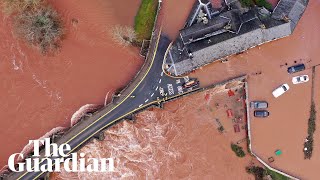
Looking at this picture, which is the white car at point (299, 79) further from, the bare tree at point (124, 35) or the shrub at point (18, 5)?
the shrub at point (18, 5)

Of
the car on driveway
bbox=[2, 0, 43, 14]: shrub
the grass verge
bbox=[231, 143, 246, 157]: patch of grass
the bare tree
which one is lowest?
bbox=[231, 143, 246, 157]: patch of grass

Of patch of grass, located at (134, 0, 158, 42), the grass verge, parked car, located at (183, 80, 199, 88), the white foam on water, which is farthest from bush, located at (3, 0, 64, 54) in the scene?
the grass verge

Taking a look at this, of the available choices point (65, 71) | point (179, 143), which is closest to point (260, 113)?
point (179, 143)

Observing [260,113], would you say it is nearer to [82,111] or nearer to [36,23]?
[82,111]

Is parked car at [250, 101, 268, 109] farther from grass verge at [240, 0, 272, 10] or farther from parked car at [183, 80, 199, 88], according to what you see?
grass verge at [240, 0, 272, 10]

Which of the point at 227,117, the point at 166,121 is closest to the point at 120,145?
the point at 166,121

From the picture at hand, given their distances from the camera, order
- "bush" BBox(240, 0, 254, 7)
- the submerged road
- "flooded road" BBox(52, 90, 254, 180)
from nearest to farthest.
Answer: the submerged road, "flooded road" BBox(52, 90, 254, 180), "bush" BBox(240, 0, 254, 7)

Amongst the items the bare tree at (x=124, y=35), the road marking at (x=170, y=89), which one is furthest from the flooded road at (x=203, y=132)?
the bare tree at (x=124, y=35)
